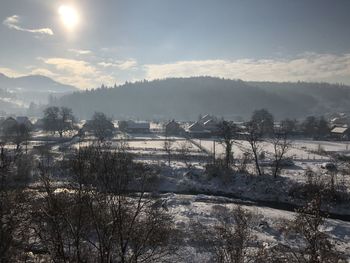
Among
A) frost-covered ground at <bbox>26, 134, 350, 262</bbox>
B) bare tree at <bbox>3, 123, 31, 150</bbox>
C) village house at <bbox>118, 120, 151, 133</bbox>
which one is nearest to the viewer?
frost-covered ground at <bbox>26, 134, 350, 262</bbox>

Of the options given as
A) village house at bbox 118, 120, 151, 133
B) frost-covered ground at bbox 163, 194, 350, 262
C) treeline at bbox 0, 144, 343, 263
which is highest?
village house at bbox 118, 120, 151, 133

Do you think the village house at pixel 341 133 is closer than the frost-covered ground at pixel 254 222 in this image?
No

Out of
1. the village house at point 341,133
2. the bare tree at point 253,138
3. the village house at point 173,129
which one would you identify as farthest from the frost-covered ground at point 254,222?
the village house at point 341,133

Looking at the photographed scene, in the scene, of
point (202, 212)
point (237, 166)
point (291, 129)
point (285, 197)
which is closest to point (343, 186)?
point (285, 197)

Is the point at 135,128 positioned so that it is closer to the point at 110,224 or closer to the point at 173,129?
the point at 173,129

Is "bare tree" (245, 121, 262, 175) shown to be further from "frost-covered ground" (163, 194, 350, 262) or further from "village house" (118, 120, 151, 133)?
"village house" (118, 120, 151, 133)

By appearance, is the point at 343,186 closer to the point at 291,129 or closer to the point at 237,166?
the point at 237,166

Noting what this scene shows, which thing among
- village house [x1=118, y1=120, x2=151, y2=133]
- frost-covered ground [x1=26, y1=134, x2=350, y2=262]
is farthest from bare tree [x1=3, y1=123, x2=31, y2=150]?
village house [x1=118, y1=120, x2=151, y2=133]

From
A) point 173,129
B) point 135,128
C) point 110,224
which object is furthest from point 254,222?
point 135,128

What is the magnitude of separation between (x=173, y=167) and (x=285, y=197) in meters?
15.8

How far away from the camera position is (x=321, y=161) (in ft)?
168

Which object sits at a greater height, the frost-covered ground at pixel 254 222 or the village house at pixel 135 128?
the village house at pixel 135 128

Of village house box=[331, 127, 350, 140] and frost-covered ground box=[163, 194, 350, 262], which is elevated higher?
village house box=[331, 127, 350, 140]

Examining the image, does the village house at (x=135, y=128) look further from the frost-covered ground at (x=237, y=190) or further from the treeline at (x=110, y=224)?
the treeline at (x=110, y=224)
